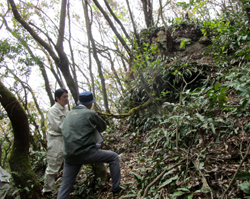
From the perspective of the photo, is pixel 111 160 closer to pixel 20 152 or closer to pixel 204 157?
pixel 204 157

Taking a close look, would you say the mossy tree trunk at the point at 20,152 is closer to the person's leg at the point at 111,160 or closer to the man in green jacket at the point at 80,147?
the man in green jacket at the point at 80,147

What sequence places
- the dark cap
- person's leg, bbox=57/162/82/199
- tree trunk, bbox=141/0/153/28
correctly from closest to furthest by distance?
person's leg, bbox=57/162/82/199, the dark cap, tree trunk, bbox=141/0/153/28

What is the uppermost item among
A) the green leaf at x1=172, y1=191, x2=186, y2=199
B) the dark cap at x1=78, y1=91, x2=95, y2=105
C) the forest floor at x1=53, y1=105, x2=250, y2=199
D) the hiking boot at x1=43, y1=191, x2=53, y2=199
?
the dark cap at x1=78, y1=91, x2=95, y2=105

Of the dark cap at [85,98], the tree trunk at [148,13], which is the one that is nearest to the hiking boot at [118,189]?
the dark cap at [85,98]

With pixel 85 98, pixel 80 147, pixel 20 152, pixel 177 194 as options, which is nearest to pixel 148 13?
pixel 85 98

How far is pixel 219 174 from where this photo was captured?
2.55 metres

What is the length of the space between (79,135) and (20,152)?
219cm

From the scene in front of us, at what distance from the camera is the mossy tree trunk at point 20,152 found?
13.1 feet

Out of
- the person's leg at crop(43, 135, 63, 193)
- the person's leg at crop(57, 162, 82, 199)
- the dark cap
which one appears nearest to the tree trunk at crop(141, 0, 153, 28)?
the dark cap

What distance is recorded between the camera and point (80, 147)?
305 centimetres

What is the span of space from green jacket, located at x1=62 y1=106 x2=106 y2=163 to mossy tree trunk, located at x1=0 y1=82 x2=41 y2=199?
1.63 m

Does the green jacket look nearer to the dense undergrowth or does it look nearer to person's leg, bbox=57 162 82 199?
person's leg, bbox=57 162 82 199

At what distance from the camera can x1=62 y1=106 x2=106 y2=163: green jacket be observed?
305cm

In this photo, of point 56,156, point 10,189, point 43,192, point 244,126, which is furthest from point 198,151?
point 10,189
